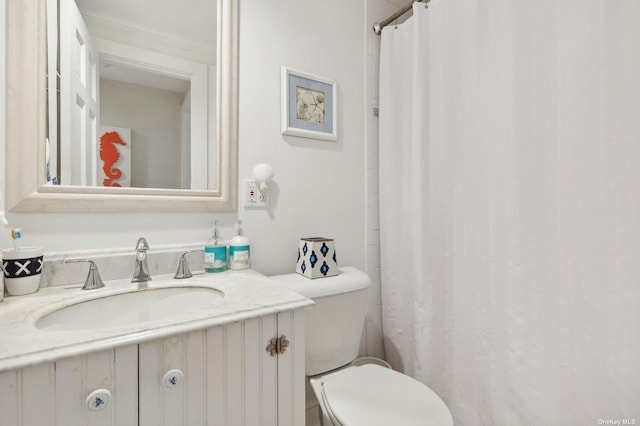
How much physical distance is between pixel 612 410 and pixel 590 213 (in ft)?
1.61

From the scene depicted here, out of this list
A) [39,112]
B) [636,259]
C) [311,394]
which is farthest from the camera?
[311,394]

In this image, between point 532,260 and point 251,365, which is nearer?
point 251,365

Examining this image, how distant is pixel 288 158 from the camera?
127cm

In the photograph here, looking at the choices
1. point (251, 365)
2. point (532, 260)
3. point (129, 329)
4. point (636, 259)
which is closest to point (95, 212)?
point (129, 329)

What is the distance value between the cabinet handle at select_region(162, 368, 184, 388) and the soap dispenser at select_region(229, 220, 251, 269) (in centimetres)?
50

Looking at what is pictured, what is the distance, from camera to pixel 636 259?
691 mm

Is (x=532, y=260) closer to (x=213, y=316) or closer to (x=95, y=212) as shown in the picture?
(x=213, y=316)

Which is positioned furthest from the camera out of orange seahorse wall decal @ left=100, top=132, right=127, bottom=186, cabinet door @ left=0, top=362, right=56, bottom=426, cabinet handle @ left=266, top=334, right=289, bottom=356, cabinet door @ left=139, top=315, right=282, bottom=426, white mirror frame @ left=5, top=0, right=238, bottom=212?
orange seahorse wall decal @ left=100, top=132, right=127, bottom=186

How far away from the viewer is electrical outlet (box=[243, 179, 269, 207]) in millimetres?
1174

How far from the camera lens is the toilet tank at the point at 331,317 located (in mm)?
1057

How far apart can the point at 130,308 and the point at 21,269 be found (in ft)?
0.92

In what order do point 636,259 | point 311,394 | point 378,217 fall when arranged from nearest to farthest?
point 636,259, point 311,394, point 378,217
